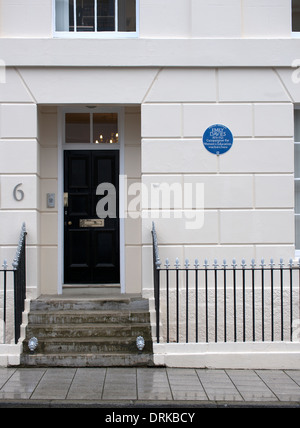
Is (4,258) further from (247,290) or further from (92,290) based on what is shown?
(247,290)

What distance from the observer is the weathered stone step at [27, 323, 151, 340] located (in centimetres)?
697

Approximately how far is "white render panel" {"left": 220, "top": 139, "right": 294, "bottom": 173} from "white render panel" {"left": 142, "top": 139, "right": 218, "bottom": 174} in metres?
0.23

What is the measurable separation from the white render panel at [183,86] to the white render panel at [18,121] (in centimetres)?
169

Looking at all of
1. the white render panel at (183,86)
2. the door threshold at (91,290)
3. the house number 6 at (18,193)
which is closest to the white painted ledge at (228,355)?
the door threshold at (91,290)

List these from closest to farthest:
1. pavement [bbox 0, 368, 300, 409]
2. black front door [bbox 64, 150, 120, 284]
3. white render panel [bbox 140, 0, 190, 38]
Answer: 1. pavement [bbox 0, 368, 300, 409]
2. white render panel [bbox 140, 0, 190, 38]
3. black front door [bbox 64, 150, 120, 284]

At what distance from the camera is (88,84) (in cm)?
770

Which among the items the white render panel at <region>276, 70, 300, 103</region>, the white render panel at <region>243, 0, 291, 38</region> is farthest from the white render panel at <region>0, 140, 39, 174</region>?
the white render panel at <region>276, 70, 300, 103</region>

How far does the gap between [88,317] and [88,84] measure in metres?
3.34

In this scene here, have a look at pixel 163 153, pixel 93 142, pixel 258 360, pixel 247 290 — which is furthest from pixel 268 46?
pixel 258 360

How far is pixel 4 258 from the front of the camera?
7508 mm

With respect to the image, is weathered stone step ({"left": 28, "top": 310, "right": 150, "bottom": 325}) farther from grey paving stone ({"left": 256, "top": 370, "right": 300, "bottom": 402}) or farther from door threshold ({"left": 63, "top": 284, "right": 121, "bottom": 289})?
grey paving stone ({"left": 256, "top": 370, "right": 300, "bottom": 402})

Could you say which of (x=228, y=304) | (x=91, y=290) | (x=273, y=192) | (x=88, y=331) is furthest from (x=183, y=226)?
(x=88, y=331)
